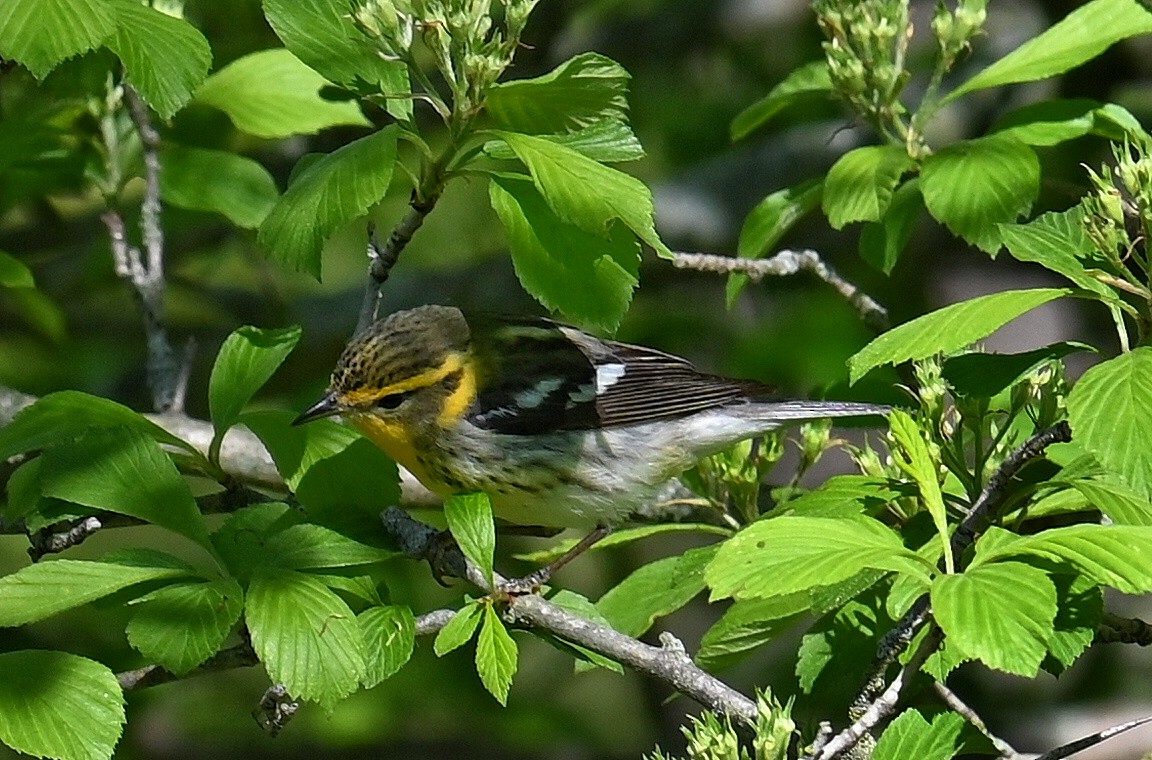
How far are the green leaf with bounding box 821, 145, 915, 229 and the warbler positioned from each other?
22.0 inches

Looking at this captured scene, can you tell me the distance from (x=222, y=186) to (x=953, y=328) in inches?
80.5

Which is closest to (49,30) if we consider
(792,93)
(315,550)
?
(315,550)

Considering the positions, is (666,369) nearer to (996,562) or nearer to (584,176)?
(584,176)

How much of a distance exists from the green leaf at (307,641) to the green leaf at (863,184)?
1.44m

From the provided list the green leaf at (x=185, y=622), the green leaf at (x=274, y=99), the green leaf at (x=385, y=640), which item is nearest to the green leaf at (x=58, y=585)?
the green leaf at (x=185, y=622)

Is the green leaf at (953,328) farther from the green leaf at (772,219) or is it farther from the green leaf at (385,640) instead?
the green leaf at (772,219)

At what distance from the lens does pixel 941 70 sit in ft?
10.9

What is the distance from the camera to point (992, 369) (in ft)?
8.04

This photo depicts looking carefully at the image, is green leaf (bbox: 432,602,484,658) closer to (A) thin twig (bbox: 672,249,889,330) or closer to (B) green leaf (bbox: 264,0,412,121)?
(B) green leaf (bbox: 264,0,412,121)

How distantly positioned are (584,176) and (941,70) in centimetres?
132

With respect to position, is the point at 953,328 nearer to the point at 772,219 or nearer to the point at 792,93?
the point at 772,219

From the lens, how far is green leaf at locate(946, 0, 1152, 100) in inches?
123

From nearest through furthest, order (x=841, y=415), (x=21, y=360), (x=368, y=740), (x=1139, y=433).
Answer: (x=1139, y=433) < (x=841, y=415) < (x=21, y=360) < (x=368, y=740)

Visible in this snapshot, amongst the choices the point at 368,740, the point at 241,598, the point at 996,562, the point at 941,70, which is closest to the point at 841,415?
the point at 941,70
